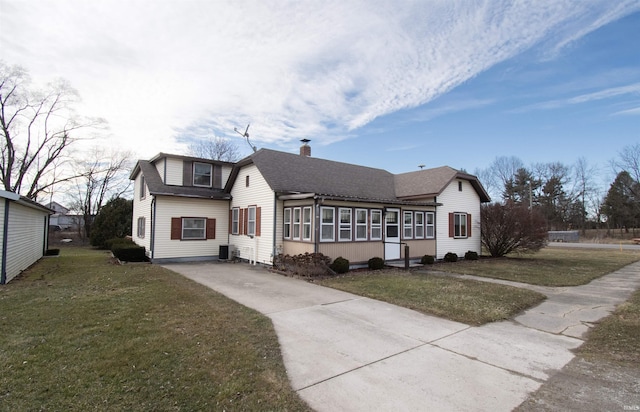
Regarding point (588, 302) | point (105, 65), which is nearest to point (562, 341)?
point (588, 302)

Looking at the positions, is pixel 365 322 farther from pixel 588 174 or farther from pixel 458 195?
pixel 588 174

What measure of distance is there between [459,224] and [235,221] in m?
12.6

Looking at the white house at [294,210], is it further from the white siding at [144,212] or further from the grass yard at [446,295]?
the grass yard at [446,295]

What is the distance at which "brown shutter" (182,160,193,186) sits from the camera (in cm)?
1728

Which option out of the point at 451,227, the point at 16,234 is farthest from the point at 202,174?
the point at 451,227

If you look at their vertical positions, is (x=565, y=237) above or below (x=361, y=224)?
below

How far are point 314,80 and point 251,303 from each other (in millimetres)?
10304

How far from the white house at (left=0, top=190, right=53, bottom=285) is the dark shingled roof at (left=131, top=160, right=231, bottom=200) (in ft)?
15.3

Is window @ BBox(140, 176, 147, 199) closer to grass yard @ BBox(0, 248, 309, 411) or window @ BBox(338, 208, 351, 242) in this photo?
grass yard @ BBox(0, 248, 309, 411)

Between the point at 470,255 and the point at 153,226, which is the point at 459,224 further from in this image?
the point at 153,226

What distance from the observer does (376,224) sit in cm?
1439

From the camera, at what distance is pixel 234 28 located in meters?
10.2

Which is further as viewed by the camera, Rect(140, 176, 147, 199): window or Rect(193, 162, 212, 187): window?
Rect(140, 176, 147, 199): window

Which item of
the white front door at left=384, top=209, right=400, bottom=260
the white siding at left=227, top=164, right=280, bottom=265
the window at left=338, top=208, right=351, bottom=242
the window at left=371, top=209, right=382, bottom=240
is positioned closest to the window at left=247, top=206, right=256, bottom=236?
the white siding at left=227, top=164, right=280, bottom=265
